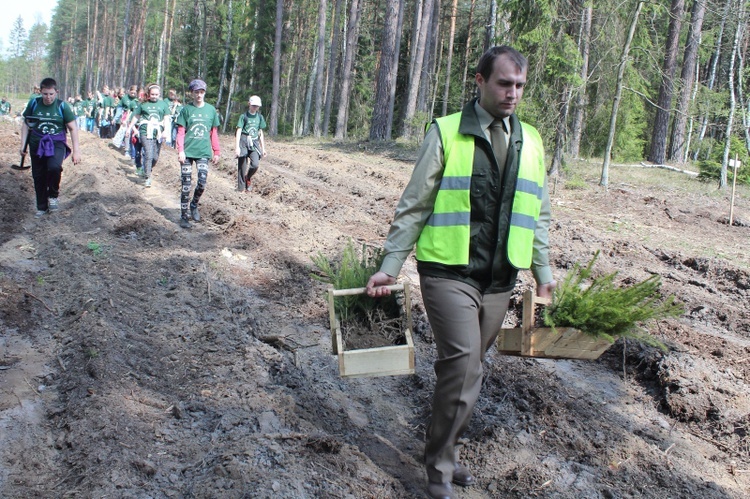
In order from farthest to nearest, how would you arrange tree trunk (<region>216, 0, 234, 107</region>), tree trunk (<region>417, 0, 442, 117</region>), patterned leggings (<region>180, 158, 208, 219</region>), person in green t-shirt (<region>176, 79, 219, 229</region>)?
1. tree trunk (<region>216, 0, 234, 107</region>)
2. tree trunk (<region>417, 0, 442, 117</region>)
3. patterned leggings (<region>180, 158, 208, 219</region>)
4. person in green t-shirt (<region>176, 79, 219, 229</region>)

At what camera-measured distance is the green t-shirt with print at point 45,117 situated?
30.7 ft

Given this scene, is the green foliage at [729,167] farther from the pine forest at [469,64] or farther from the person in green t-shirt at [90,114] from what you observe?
the person in green t-shirt at [90,114]

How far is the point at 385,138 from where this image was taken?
2528 cm

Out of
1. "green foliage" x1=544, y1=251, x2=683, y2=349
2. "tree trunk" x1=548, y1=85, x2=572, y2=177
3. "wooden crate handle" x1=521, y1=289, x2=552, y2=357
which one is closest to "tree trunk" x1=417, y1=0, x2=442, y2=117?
"tree trunk" x1=548, y1=85, x2=572, y2=177

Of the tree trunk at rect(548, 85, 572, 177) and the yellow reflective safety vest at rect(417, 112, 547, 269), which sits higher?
the tree trunk at rect(548, 85, 572, 177)

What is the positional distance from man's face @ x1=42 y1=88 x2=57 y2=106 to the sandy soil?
186cm

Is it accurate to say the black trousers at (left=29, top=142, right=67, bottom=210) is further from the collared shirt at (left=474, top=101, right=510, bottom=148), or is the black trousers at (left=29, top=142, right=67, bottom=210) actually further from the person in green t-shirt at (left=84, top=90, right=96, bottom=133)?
the person in green t-shirt at (left=84, top=90, right=96, bottom=133)

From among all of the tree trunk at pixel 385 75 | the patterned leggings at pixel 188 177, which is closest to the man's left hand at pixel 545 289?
the patterned leggings at pixel 188 177

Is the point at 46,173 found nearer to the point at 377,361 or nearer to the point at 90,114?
the point at 377,361

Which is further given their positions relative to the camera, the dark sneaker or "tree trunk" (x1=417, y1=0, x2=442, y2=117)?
"tree trunk" (x1=417, y1=0, x2=442, y2=117)

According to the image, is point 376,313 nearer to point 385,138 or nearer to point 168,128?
point 168,128

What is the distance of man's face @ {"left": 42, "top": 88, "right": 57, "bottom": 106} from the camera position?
30.2 ft

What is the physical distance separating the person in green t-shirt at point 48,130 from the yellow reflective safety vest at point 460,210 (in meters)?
Answer: 7.79

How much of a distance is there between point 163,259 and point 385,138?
18.3 m
